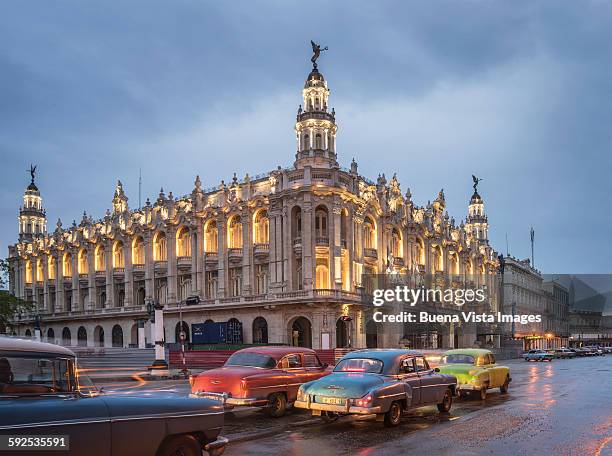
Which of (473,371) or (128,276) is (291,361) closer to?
(473,371)

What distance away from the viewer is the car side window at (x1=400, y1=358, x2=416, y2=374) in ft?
51.4

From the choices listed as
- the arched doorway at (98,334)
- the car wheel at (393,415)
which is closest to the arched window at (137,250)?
the arched doorway at (98,334)

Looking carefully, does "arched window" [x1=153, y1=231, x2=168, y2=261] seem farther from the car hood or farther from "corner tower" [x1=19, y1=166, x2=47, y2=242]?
the car hood

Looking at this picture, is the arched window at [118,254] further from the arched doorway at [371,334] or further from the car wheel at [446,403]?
the car wheel at [446,403]

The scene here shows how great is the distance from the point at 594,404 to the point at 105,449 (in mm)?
16086

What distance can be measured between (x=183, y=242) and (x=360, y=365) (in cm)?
5160

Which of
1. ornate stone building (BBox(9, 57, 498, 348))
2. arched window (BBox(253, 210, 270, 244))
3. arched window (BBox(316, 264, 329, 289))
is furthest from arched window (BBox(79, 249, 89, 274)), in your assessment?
arched window (BBox(316, 264, 329, 289))

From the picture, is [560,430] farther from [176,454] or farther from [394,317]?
[394,317]

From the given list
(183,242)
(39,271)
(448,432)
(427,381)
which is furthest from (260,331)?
(448,432)

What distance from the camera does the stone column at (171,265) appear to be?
2534 inches

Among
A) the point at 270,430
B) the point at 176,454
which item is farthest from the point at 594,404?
the point at 176,454

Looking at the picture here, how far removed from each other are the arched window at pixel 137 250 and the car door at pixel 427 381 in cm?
5650

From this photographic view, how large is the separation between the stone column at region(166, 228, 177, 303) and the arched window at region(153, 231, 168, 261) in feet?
5.33

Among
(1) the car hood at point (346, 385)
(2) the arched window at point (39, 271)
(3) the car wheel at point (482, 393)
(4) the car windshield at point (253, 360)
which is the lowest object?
(3) the car wheel at point (482, 393)
